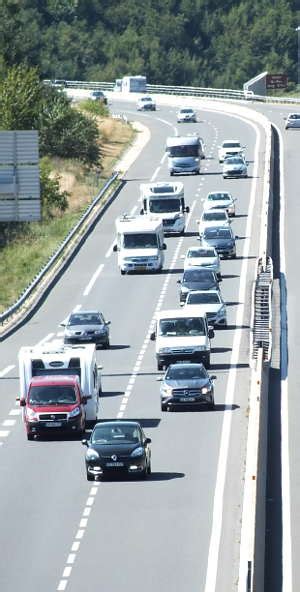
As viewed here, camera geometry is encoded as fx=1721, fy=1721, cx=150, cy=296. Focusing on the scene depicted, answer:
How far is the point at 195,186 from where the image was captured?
109 metres

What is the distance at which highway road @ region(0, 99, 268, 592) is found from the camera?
3052cm

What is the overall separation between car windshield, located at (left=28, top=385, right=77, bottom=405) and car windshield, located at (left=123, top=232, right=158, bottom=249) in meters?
34.6

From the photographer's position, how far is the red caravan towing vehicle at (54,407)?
43.7 m

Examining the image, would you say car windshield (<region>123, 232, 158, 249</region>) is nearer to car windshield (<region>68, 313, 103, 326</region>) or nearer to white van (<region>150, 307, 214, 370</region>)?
car windshield (<region>68, 313, 103, 326</region>)

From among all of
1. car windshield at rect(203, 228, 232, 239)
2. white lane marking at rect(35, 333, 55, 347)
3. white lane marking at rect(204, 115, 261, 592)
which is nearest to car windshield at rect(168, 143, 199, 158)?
car windshield at rect(203, 228, 232, 239)

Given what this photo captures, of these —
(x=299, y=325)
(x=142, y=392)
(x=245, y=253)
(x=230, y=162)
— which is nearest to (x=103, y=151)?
(x=230, y=162)

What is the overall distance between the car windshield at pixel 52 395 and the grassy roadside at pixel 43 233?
33.7 metres

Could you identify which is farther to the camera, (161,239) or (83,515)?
(161,239)

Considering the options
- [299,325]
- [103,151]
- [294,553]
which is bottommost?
[103,151]

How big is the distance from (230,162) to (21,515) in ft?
253

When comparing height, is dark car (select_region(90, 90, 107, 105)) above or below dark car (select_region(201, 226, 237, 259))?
below

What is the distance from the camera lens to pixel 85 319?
61.1 metres

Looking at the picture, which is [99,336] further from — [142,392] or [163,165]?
[163,165]

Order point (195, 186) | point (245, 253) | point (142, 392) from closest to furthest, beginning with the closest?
point (142, 392) < point (245, 253) < point (195, 186)
